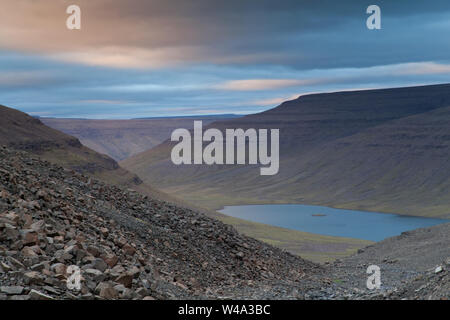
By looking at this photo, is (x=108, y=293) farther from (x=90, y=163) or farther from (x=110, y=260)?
(x=90, y=163)

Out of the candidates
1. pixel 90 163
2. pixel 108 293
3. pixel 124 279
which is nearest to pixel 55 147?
pixel 90 163

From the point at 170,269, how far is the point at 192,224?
6.02 meters

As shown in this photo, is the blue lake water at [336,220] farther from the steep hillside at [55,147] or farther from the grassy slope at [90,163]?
the steep hillside at [55,147]

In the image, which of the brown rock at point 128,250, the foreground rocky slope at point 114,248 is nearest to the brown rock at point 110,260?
the foreground rocky slope at point 114,248

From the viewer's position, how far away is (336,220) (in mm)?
168250

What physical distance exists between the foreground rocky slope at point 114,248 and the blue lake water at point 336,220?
11193cm

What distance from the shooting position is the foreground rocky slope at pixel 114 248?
1212 cm

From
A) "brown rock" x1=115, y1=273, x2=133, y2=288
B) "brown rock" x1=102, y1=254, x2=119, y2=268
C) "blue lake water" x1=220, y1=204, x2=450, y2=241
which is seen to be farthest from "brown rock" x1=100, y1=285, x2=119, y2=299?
"blue lake water" x1=220, y1=204, x2=450, y2=241

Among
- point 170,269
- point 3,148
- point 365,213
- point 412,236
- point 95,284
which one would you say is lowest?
point 365,213

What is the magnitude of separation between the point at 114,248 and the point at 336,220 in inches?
6228

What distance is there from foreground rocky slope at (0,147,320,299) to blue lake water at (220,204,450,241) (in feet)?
367
